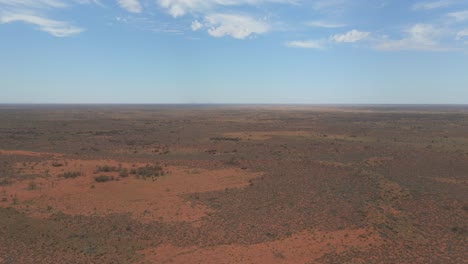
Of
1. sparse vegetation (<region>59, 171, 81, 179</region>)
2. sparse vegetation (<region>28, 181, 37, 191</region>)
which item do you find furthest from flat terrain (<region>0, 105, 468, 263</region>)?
sparse vegetation (<region>28, 181, 37, 191</region>)

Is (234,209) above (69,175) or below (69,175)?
below

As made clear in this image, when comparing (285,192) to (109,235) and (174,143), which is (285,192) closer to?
(109,235)

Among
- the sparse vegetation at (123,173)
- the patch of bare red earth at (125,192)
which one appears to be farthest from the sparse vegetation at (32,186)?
Answer: the sparse vegetation at (123,173)

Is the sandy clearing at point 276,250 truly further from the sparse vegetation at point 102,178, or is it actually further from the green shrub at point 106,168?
the green shrub at point 106,168

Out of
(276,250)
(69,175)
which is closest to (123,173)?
(69,175)

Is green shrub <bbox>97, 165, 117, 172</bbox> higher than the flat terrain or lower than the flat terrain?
higher

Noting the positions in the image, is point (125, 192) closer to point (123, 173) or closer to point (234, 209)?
point (123, 173)

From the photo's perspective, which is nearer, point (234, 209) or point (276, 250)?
point (276, 250)

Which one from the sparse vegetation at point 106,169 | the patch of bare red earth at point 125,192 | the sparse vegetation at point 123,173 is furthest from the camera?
the sparse vegetation at point 106,169

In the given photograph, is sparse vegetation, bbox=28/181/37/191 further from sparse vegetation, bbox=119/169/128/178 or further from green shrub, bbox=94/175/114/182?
sparse vegetation, bbox=119/169/128/178

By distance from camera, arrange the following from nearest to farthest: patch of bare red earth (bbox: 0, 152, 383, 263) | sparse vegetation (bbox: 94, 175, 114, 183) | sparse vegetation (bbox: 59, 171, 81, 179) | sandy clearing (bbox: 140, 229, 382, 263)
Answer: sandy clearing (bbox: 140, 229, 382, 263)
patch of bare red earth (bbox: 0, 152, 383, 263)
sparse vegetation (bbox: 94, 175, 114, 183)
sparse vegetation (bbox: 59, 171, 81, 179)

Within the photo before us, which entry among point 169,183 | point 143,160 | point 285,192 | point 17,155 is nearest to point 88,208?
point 169,183
